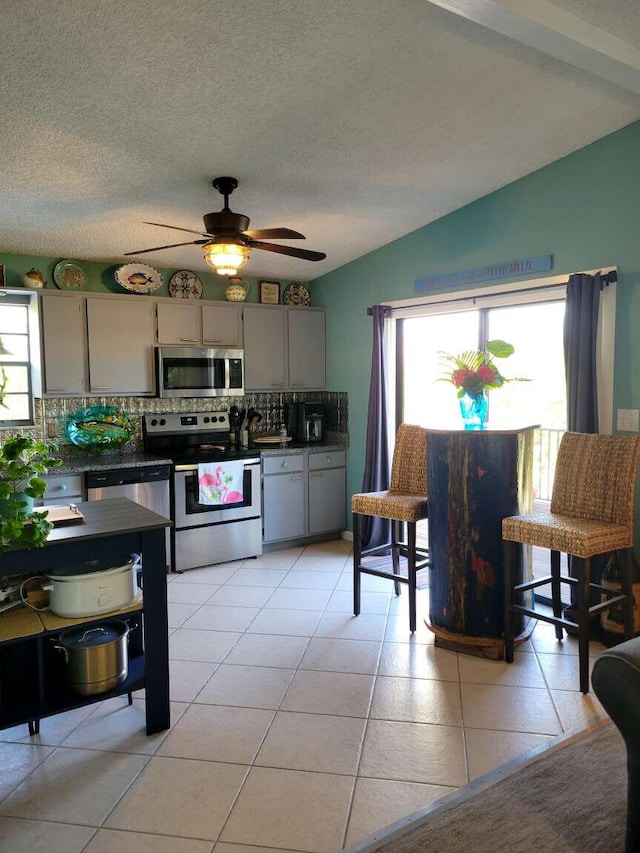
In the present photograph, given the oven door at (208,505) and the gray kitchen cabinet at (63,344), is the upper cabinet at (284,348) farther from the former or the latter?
the gray kitchen cabinet at (63,344)

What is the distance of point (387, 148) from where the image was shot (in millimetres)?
3266

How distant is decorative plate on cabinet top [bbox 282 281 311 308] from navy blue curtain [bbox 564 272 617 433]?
272cm

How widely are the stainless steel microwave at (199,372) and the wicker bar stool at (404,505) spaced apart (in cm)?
169

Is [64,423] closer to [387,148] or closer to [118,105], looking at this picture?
[118,105]

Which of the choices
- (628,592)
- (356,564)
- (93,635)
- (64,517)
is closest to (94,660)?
(93,635)

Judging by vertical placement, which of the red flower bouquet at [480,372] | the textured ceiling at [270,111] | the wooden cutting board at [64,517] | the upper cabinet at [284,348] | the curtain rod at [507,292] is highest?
the textured ceiling at [270,111]

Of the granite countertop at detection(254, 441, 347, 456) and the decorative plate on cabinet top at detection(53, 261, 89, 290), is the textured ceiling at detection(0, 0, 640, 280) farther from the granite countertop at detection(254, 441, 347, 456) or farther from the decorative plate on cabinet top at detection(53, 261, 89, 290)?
the granite countertop at detection(254, 441, 347, 456)

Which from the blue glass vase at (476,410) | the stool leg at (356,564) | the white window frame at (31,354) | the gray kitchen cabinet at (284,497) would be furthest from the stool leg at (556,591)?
the white window frame at (31,354)

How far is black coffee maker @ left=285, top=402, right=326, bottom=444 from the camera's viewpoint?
Answer: 5.42 meters

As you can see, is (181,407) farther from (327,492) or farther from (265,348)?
(327,492)

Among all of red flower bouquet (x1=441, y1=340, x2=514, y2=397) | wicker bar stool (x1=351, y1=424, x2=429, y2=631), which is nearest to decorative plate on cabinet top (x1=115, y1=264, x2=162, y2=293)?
wicker bar stool (x1=351, y1=424, x2=429, y2=631)

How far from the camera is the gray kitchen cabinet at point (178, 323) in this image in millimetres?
4777

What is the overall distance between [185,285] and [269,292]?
2.53ft

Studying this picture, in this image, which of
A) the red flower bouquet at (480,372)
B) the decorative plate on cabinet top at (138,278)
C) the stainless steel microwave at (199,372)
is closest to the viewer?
the red flower bouquet at (480,372)
